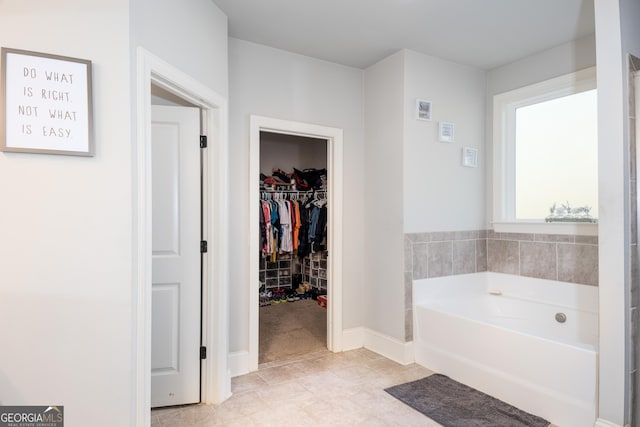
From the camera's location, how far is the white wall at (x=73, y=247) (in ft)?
4.73

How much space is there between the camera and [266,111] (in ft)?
9.95

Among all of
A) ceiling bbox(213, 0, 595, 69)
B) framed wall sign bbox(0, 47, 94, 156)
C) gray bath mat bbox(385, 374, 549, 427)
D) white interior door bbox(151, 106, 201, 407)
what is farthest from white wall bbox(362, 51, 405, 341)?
framed wall sign bbox(0, 47, 94, 156)

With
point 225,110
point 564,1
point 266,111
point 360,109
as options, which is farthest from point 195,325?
point 564,1

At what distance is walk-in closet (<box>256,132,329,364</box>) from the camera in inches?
186

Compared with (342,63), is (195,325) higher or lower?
lower

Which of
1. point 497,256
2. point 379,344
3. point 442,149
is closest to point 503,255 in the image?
point 497,256

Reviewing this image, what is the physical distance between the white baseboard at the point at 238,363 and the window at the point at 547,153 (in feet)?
8.48

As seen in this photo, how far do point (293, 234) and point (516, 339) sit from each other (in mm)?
3237

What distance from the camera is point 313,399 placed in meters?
2.47

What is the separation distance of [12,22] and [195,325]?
1.84 m

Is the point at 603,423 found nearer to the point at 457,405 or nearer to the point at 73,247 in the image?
the point at 457,405

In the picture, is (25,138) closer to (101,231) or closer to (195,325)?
(101,231)

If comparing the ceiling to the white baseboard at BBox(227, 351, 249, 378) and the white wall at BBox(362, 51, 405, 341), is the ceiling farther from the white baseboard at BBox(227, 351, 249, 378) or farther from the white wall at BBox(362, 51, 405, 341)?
the white baseboard at BBox(227, 351, 249, 378)

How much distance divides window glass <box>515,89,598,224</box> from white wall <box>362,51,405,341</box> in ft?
4.07
